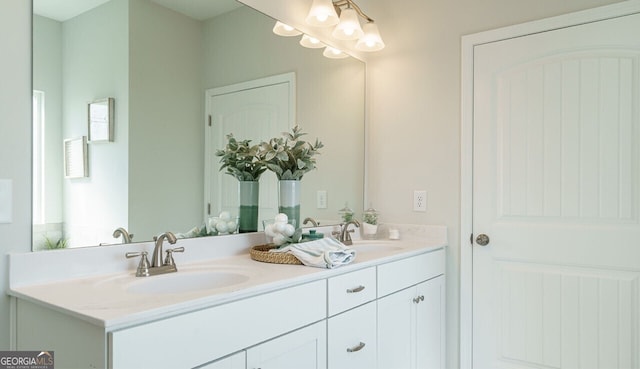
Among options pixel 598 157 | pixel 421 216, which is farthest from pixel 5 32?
pixel 598 157

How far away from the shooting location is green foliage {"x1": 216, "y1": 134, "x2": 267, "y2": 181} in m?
1.83

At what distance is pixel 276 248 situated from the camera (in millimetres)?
1762

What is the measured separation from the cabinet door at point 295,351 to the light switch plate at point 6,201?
2.50 feet

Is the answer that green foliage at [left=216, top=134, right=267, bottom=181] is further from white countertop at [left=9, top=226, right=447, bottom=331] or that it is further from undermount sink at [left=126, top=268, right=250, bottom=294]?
undermount sink at [left=126, top=268, right=250, bottom=294]

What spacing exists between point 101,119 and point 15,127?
25 centimetres

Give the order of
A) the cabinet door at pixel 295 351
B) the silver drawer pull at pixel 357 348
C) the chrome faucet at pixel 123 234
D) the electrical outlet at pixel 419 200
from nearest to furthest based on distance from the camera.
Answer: the cabinet door at pixel 295 351, the chrome faucet at pixel 123 234, the silver drawer pull at pixel 357 348, the electrical outlet at pixel 419 200

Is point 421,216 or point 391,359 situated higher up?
point 421,216

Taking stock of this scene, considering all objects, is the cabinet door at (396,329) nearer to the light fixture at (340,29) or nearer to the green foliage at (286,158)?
the green foliage at (286,158)

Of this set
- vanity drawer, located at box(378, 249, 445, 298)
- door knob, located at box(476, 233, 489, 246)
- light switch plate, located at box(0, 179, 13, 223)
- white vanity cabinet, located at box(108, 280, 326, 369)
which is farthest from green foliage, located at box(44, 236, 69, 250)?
door knob, located at box(476, 233, 489, 246)

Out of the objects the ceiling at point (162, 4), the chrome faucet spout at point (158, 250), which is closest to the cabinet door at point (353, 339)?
the chrome faucet spout at point (158, 250)

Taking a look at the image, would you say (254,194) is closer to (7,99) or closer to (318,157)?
(318,157)

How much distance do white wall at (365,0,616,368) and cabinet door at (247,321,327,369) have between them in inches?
44.6

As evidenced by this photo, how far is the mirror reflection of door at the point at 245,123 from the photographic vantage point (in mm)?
1778

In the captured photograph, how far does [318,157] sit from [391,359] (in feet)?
3.51
